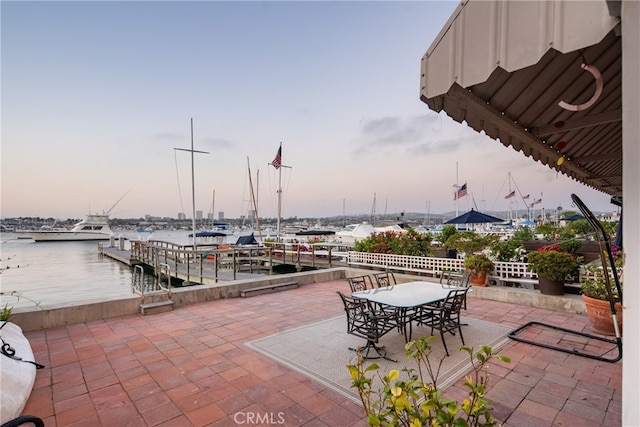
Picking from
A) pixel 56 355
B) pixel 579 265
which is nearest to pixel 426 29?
pixel 579 265

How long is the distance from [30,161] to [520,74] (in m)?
18.1

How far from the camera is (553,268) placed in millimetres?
5070

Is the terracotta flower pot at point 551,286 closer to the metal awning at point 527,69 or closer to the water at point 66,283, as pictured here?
the metal awning at point 527,69

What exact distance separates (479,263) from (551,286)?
1199 millimetres

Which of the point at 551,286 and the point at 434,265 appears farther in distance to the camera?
the point at 434,265

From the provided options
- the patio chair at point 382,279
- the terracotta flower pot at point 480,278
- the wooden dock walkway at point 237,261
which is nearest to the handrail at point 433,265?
the terracotta flower pot at point 480,278

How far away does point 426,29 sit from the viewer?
8242 mm

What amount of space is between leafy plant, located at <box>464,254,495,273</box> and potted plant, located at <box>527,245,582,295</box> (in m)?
0.80

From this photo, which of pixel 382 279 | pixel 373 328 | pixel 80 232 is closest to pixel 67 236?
pixel 80 232

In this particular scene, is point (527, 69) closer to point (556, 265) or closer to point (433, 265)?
point (556, 265)

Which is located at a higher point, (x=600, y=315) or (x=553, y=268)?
(x=553, y=268)

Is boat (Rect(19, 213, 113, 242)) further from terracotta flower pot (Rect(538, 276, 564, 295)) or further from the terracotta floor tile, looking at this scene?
terracotta flower pot (Rect(538, 276, 564, 295))

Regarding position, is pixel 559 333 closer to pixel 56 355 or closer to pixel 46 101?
pixel 56 355

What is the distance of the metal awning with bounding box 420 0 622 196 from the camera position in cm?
129
